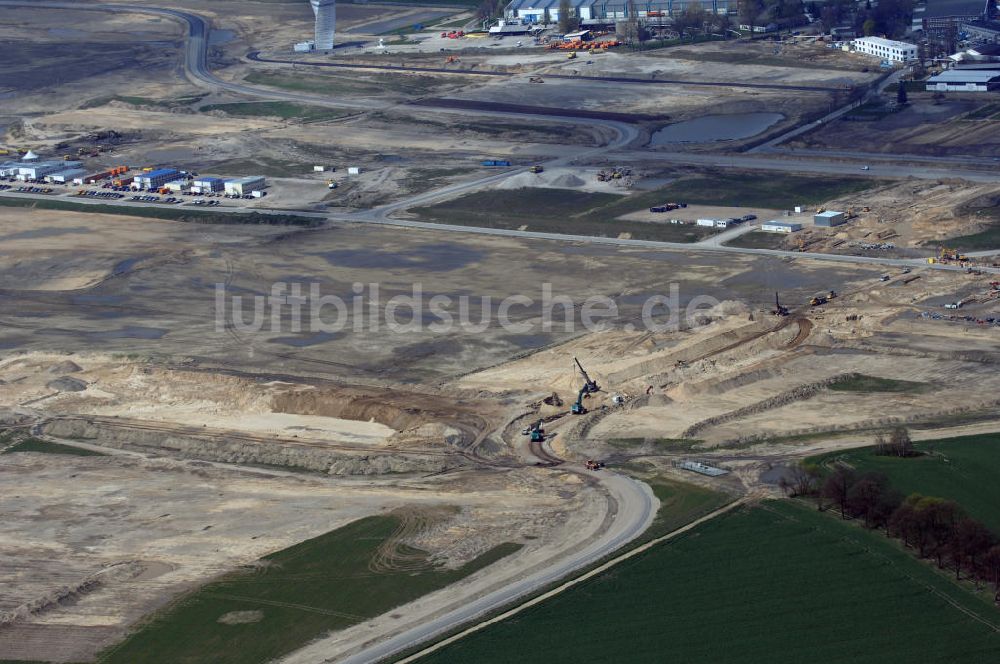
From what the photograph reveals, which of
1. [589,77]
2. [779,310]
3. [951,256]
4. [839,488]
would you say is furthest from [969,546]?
[589,77]

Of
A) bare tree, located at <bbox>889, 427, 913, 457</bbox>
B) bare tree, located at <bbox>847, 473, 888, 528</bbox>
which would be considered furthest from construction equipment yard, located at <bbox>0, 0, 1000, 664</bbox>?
bare tree, located at <bbox>847, 473, 888, 528</bbox>

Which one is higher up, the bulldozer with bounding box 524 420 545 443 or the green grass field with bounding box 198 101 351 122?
the green grass field with bounding box 198 101 351 122

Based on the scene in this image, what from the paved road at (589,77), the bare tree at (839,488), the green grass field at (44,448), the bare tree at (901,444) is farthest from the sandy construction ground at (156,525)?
the paved road at (589,77)

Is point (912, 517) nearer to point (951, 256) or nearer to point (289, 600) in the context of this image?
point (289, 600)

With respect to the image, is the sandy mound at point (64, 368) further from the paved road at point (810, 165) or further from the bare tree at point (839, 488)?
the paved road at point (810, 165)

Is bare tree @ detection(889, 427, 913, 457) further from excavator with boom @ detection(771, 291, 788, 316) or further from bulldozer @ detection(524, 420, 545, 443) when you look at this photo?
excavator with boom @ detection(771, 291, 788, 316)

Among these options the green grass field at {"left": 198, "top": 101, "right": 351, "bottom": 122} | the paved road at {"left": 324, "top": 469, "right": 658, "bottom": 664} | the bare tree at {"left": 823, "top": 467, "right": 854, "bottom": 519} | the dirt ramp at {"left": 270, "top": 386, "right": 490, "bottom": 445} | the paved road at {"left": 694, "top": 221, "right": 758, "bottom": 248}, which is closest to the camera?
the paved road at {"left": 324, "top": 469, "right": 658, "bottom": 664}

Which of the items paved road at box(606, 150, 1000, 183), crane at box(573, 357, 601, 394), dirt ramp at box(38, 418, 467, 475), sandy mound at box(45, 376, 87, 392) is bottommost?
dirt ramp at box(38, 418, 467, 475)
